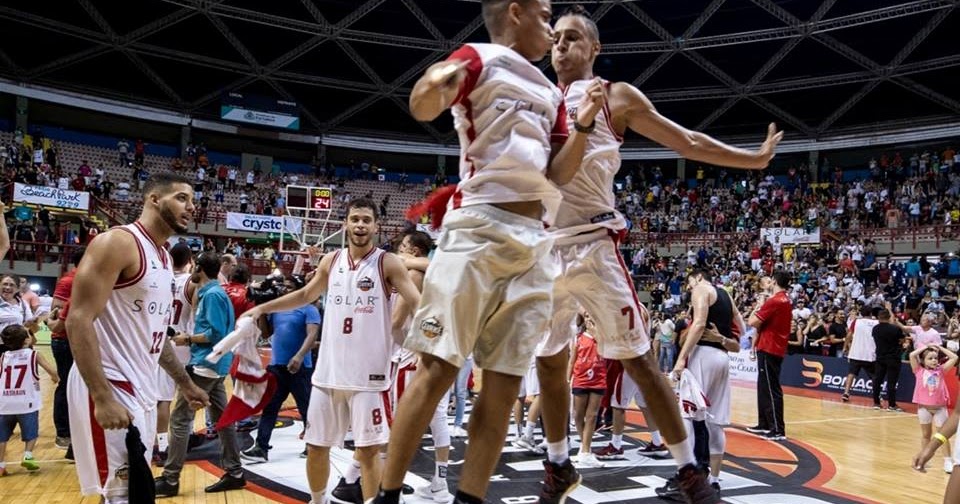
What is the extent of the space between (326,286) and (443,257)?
8.74 feet

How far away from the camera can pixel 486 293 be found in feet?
8.52

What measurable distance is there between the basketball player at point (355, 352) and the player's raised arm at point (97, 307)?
115cm

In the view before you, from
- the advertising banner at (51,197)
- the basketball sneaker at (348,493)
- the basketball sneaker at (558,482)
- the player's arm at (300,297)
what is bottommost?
the basketball sneaker at (348,493)

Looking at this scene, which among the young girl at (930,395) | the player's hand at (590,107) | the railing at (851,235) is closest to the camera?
the player's hand at (590,107)

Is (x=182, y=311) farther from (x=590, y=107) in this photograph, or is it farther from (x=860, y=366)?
(x=860, y=366)

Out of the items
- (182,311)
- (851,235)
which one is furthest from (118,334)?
(851,235)

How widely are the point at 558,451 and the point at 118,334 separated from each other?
2.22 metres

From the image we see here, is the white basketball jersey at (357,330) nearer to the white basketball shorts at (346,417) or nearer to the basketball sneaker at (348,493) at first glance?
the white basketball shorts at (346,417)

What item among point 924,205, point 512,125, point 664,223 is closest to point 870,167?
point 924,205

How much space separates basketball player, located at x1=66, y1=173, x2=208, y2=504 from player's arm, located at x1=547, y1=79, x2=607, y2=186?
211 centimetres

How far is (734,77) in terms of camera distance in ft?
100

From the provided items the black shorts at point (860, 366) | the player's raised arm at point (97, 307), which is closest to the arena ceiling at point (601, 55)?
the black shorts at point (860, 366)

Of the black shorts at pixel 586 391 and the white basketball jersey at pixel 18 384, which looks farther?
the black shorts at pixel 586 391

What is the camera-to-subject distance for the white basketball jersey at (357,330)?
472 cm
